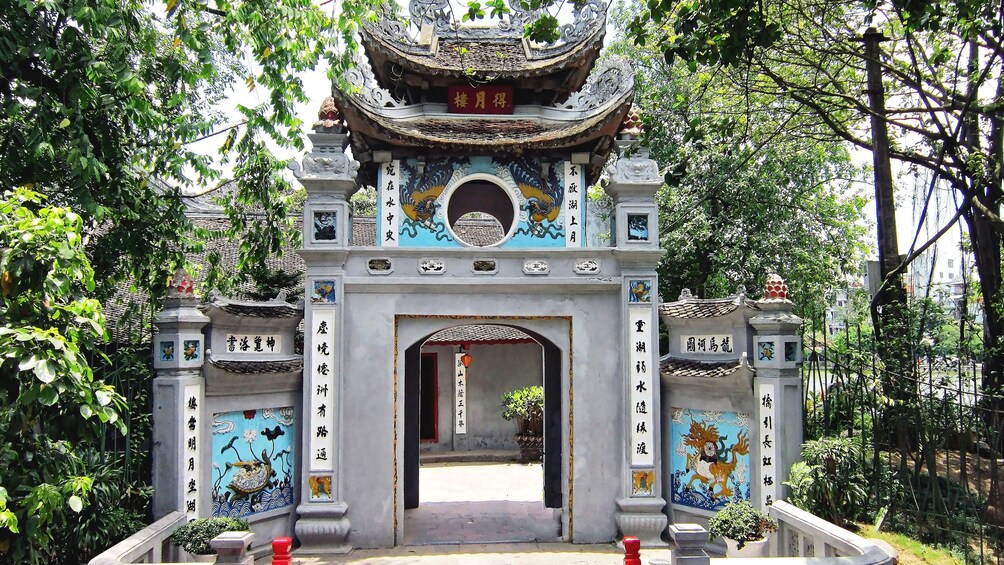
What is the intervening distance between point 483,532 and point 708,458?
3158 millimetres

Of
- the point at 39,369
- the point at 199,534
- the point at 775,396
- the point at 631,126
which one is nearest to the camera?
the point at 39,369

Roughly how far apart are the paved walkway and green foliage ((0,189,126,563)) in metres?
3.66

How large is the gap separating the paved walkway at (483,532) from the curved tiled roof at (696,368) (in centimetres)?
209

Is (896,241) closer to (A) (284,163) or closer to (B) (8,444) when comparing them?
(A) (284,163)

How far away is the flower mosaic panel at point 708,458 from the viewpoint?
8.43 metres

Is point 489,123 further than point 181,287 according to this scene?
Yes

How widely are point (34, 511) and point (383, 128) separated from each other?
18.1ft

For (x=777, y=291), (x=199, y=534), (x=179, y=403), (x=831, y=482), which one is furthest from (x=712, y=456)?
(x=179, y=403)

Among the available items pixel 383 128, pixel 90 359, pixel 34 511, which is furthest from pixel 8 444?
pixel 383 128

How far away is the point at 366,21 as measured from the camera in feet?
31.3

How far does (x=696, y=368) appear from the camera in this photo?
28.7 feet

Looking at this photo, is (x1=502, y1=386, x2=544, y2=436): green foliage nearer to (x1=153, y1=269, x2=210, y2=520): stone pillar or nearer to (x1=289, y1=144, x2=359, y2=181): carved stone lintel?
(x1=289, y1=144, x2=359, y2=181): carved stone lintel

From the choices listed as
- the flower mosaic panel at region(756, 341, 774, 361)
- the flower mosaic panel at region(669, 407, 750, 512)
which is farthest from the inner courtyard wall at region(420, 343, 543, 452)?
the flower mosaic panel at region(756, 341, 774, 361)

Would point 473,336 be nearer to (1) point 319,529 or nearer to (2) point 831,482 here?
(1) point 319,529
